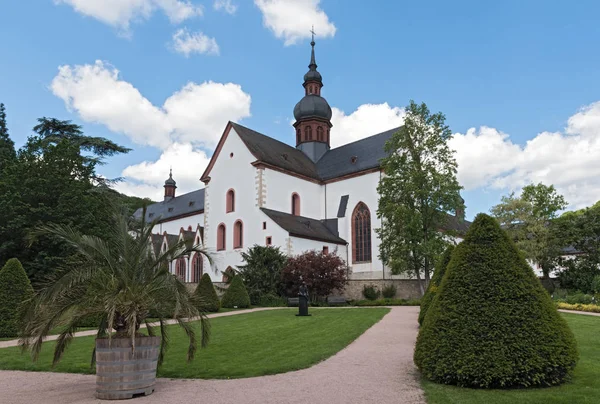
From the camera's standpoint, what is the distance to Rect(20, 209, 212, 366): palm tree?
774 centimetres

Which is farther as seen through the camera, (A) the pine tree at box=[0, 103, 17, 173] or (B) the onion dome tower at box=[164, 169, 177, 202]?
(B) the onion dome tower at box=[164, 169, 177, 202]

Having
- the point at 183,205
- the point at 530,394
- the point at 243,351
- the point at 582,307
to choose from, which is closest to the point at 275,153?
the point at 183,205

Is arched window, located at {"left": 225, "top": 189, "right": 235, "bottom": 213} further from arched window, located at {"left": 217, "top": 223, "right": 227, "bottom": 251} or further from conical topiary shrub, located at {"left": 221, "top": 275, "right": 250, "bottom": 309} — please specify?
conical topiary shrub, located at {"left": 221, "top": 275, "right": 250, "bottom": 309}

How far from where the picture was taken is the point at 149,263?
8.30 m

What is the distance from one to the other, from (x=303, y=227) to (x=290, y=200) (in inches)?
151

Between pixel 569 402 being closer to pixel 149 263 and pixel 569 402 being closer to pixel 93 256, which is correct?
pixel 149 263

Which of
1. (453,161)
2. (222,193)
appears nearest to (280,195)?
(222,193)

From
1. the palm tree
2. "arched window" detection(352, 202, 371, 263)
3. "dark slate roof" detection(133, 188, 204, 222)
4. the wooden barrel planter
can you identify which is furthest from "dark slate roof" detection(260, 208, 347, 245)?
the wooden barrel planter

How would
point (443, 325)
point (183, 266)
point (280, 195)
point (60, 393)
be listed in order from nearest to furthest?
point (443, 325)
point (60, 393)
point (280, 195)
point (183, 266)

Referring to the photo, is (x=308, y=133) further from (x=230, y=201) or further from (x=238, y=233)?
(x=238, y=233)

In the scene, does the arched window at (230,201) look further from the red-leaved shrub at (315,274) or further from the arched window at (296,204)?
the red-leaved shrub at (315,274)

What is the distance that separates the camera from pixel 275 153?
41688mm

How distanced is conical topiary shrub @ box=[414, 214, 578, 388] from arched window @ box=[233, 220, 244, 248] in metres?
31.7

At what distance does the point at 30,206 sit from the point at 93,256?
57.6 ft
